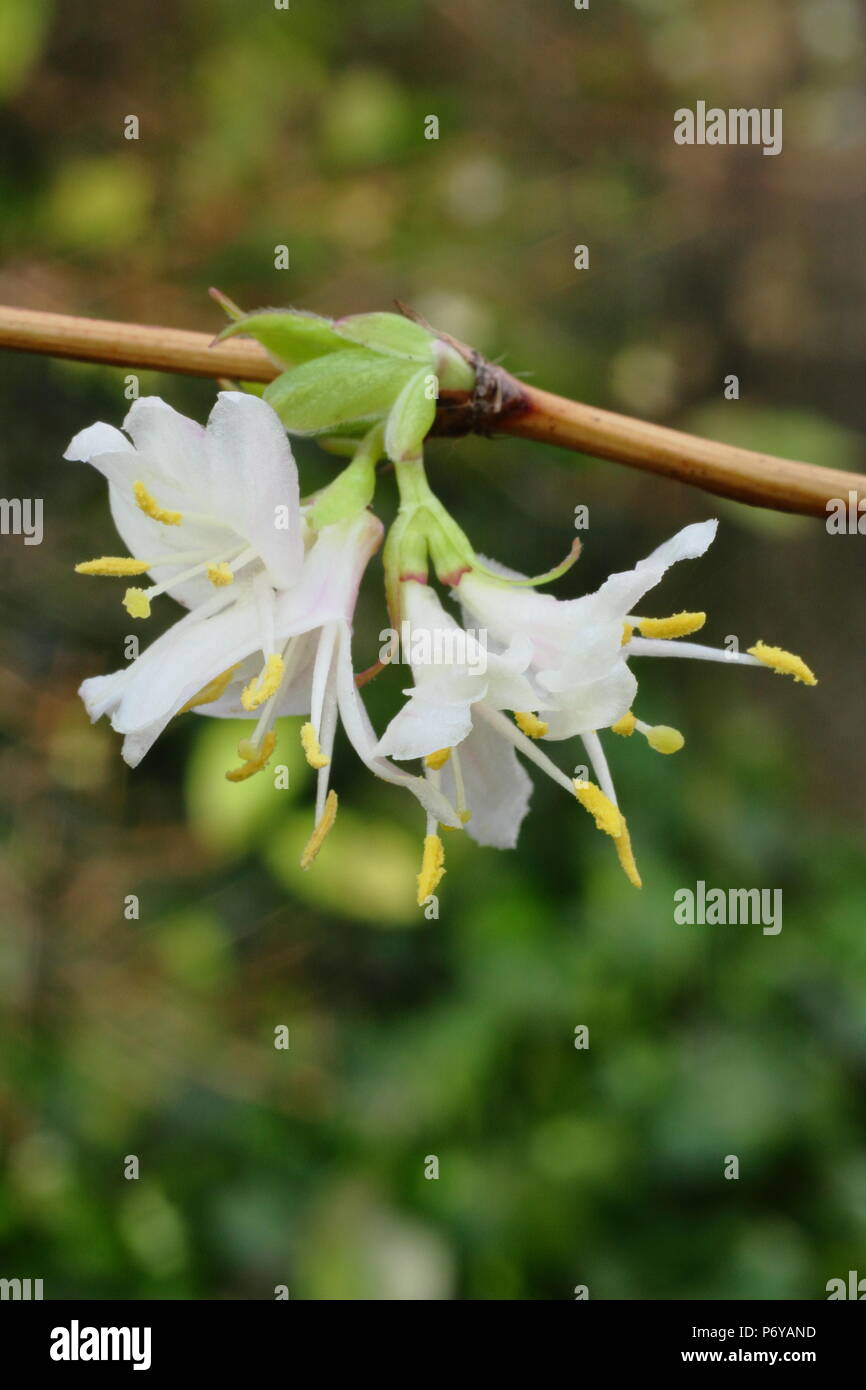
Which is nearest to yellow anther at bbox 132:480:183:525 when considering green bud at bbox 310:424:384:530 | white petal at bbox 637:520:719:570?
green bud at bbox 310:424:384:530

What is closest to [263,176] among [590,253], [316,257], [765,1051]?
[316,257]

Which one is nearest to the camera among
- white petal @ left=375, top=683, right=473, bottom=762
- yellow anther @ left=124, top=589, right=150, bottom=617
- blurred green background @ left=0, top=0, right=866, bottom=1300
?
white petal @ left=375, top=683, right=473, bottom=762

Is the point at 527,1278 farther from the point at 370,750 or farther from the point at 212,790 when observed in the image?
the point at 370,750

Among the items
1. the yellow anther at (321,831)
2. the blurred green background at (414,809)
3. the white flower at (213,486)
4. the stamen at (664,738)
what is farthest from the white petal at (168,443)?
the blurred green background at (414,809)

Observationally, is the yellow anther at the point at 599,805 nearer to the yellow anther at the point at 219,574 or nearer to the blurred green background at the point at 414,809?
the yellow anther at the point at 219,574

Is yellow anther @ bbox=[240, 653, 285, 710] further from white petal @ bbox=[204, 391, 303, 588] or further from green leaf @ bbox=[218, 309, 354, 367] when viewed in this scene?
green leaf @ bbox=[218, 309, 354, 367]

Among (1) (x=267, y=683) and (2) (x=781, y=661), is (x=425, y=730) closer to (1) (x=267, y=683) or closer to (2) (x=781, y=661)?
(1) (x=267, y=683)

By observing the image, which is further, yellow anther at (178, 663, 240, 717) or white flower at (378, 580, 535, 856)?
yellow anther at (178, 663, 240, 717)
